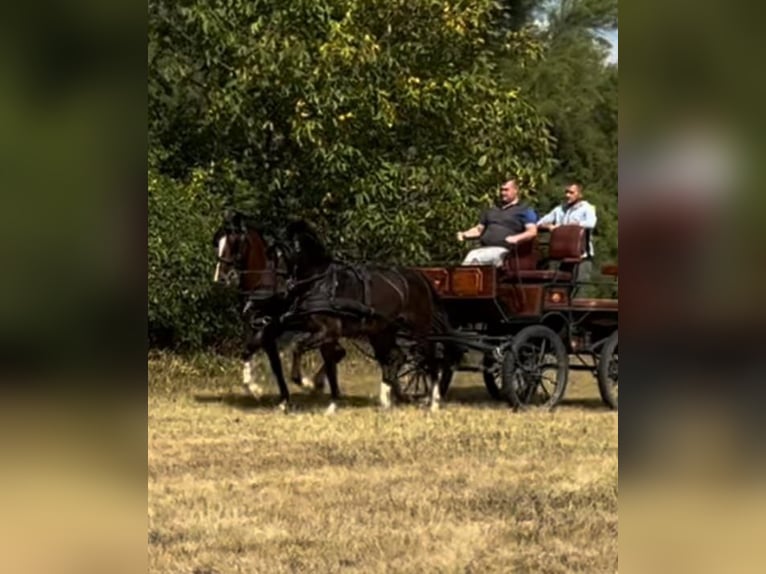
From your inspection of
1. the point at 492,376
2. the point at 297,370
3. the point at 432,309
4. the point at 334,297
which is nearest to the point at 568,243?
the point at 432,309

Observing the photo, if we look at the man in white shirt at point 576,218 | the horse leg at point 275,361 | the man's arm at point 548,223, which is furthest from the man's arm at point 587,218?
the horse leg at point 275,361

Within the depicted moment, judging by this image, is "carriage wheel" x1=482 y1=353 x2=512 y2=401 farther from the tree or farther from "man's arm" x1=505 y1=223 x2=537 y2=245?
the tree

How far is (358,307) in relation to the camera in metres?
8.22

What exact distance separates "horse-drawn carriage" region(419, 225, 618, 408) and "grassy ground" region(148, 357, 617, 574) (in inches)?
11.3

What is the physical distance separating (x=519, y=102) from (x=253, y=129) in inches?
94.8

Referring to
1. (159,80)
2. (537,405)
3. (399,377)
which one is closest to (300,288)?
(399,377)

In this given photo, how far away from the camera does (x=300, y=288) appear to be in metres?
8.16

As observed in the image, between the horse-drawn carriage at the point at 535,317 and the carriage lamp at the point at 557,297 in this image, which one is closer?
the horse-drawn carriage at the point at 535,317

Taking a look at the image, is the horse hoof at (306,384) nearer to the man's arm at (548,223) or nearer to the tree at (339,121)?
the tree at (339,121)

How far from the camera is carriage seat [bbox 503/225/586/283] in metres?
8.14

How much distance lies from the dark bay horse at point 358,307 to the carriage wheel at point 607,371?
117 centimetres

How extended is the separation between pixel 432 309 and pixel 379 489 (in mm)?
3422

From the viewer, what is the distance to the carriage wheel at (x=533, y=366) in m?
8.16
